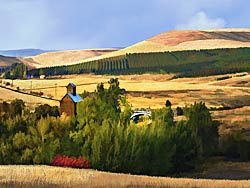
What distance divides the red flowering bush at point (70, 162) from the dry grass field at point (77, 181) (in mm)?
9121

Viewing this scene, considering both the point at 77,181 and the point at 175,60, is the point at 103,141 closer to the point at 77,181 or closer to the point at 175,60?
the point at 77,181

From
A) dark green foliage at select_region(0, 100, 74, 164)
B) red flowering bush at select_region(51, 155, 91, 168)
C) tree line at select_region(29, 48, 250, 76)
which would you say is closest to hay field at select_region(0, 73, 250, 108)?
tree line at select_region(29, 48, 250, 76)

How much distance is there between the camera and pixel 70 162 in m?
35.0

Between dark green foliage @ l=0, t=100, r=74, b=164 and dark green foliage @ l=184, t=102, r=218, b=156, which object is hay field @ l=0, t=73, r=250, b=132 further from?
dark green foliage @ l=0, t=100, r=74, b=164

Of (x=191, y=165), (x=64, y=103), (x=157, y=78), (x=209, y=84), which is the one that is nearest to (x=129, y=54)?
(x=157, y=78)

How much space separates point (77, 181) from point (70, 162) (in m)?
12.7

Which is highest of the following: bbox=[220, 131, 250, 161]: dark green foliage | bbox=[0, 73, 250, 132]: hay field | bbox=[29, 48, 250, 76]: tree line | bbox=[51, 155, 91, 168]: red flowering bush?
bbox=[29, 48, 250, 76]: tree line

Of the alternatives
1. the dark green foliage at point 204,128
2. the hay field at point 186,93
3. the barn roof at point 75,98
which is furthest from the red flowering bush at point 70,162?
the hay field at point 186,93

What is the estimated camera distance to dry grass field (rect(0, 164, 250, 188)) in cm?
2156

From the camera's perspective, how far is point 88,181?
22531mm

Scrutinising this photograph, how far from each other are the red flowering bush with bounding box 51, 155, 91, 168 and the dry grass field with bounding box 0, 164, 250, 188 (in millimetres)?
9121

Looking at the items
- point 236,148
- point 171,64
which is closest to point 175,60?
point 171,64

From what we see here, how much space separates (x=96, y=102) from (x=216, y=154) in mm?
15692

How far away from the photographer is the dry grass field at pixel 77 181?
70.7 feet
